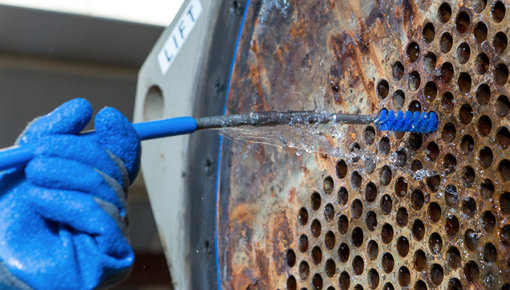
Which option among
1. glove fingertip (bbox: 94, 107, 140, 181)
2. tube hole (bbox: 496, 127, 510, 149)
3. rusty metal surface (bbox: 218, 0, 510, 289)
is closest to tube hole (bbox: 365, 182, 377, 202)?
rusty metal surface (bbox: 218, 0, 510, 289)

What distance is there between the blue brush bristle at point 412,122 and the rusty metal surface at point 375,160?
1cm

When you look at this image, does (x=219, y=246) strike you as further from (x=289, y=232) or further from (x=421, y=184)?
(x=421, y=184)

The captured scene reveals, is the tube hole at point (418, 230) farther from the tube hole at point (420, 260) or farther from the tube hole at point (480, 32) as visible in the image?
the tube hole at point (480, 32)

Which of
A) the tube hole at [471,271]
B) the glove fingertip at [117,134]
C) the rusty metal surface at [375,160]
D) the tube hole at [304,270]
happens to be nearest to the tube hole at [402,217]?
the rusty metal surface at [375,160]

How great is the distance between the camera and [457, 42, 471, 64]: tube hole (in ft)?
2.36

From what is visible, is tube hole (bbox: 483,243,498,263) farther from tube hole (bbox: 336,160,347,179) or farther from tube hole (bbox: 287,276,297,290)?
tube hole (bbox: 287,276,297,290)

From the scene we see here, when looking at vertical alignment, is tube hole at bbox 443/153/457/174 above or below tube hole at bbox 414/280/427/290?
above

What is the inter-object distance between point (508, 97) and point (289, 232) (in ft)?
1.41

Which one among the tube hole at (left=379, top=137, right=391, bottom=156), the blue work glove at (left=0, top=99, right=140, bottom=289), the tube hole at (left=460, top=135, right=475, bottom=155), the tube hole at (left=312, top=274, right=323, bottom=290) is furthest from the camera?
the tube hole at (left=312, top=274, right=323, bottom=290)

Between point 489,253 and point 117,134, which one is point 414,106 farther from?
point 117,134

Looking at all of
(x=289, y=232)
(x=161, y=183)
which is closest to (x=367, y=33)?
(x=289, y=232)

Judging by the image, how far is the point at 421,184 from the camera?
76 centimetres

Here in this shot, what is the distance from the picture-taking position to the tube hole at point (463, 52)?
0.72 m

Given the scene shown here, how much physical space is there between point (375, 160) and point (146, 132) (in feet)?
1.01
